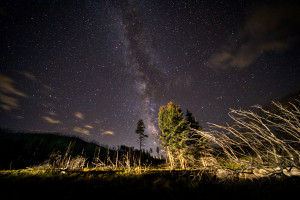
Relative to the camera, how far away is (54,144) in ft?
96.5

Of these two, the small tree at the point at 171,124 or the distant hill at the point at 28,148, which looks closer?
the small tree at the point at 171,124

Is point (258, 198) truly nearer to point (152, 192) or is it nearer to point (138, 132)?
point (152, 192)

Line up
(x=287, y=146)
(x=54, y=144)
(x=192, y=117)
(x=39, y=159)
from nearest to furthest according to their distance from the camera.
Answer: (x=287, y=146), (x=192, y=117), (x=39, y=159), (x=54, y=144)

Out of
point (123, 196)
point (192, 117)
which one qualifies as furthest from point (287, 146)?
point (192, 117)

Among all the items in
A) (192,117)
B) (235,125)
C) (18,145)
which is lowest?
(235,125)

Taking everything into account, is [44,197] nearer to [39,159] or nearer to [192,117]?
[192,117]

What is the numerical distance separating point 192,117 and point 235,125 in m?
16.6

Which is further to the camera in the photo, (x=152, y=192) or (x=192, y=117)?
(x=192, y=117)

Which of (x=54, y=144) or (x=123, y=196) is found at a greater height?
(x=54, y=144)

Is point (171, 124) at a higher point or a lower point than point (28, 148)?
higher

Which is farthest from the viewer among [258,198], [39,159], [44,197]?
[39,159]

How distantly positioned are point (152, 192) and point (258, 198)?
2.01m

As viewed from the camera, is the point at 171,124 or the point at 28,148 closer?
the point at 171,124

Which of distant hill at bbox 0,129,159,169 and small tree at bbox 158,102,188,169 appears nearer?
small tree at bbox 158,102,188,169
